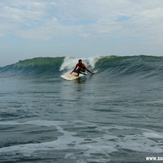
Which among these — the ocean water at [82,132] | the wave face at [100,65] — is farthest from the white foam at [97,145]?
the wave face at [100,65]

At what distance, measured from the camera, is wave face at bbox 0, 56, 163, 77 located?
61.0 feet

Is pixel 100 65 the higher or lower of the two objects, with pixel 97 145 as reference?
higher

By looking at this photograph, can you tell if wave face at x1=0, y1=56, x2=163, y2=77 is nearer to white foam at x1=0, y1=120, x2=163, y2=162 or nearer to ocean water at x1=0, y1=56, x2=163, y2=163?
ocean water at x1=0, y1=56, x2=163, y2=163

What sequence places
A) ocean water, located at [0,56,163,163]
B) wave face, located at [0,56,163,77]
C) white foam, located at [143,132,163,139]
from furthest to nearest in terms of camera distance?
wave face, located at [0,56,163,77] < white foam, located at [143,132,163,139] < ocean water, located at [0,56,163,163]

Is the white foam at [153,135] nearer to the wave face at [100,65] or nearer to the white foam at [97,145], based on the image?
the white foam at [97,145]

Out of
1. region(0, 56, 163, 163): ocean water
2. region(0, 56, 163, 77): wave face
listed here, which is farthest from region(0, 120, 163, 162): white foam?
region(0, 56, 163, 77): wave face

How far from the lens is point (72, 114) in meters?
5.81

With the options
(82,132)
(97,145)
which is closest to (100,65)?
(82,132)

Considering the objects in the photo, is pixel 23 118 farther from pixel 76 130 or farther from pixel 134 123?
pixel 134 123

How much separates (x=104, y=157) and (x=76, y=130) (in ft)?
4.19

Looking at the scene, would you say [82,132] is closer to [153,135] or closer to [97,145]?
[97,145]

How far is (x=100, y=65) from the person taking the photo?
24.5 m

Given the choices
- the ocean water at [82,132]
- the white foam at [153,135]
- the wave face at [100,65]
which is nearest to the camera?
the ocean water at [82,132]

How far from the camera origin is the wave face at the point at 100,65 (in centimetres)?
1858
